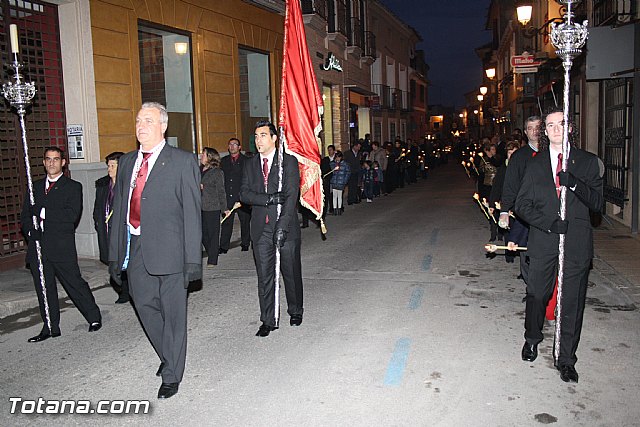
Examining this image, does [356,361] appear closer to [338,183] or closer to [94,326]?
[94,326]

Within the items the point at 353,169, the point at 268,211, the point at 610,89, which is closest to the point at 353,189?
the point at 353,169

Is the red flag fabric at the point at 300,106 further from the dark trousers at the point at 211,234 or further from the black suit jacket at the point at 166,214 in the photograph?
the dark trousers at the point at 211,234

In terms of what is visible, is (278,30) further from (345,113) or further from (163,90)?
(345,113)

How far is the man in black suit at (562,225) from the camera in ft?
16.1

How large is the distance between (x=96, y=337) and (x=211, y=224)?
3905mm

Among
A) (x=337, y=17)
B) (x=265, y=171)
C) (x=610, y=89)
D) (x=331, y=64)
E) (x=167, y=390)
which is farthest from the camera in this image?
(x=337, y=17)

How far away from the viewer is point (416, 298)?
25.0ft

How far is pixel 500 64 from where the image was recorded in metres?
52.8

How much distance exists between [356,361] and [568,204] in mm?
2218

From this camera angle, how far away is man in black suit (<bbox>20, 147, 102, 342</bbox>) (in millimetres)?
6418

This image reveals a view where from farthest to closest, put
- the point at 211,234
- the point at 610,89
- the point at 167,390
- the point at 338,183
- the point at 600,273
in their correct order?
1. the point at 338,183
2. the point at 610,89
3. the point at 211,234
4. the point at 600,273
5. the point at 167,390

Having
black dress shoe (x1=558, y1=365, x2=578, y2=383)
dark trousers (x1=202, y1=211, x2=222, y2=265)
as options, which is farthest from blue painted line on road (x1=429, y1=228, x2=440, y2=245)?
black dress shoe (x1=558, y1=365, x2=578, y2=383)
